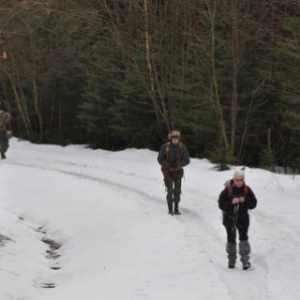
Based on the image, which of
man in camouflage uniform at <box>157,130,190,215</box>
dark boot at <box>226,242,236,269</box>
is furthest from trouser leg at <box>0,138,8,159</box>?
dark boot at <box>226,242,236,269</box>

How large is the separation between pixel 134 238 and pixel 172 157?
8.46ft

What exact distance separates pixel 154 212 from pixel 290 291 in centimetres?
617

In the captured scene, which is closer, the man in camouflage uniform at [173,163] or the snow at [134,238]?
the snow at [134,238]

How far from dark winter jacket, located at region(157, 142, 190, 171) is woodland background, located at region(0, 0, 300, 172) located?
4735 millimetres

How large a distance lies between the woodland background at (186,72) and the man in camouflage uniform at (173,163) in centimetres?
473

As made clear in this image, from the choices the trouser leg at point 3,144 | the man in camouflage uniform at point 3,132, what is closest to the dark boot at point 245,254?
the man in camouflage uniform at point 3,132

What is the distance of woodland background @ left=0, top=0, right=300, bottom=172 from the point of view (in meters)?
20.5

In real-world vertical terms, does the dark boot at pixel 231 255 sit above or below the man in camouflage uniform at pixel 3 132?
below

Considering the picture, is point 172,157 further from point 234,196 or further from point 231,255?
point 231,255

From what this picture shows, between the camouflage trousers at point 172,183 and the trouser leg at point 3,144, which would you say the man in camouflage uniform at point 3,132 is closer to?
the trouser leg at point 3,144

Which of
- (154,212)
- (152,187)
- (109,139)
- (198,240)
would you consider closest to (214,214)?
(154,212)

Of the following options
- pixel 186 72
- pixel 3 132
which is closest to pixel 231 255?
pixel 186 72

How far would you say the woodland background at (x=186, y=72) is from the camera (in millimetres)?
20516

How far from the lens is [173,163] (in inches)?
533
